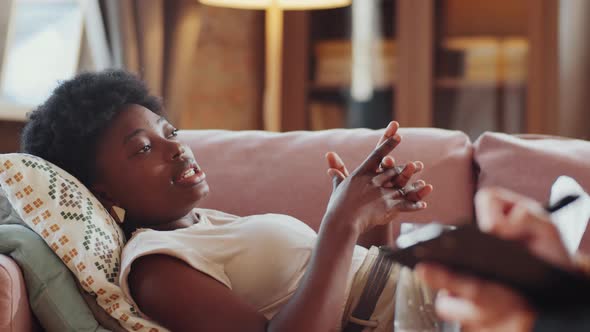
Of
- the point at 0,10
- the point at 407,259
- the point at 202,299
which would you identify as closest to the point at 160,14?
the point at 0,10

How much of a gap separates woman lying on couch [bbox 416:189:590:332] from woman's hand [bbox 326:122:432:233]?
0.56 m

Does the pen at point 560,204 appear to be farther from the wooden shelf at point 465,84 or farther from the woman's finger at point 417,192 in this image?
the wooden shelf at point 465,84

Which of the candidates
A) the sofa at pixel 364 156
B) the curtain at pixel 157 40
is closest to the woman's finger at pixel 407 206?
the sofa at pixel 364 156

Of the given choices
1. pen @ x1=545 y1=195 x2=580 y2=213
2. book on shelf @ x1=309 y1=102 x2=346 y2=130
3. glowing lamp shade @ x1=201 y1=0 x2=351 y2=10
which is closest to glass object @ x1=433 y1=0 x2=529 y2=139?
book on shelf @ x1=309 y1=102 x2=346 y2=130

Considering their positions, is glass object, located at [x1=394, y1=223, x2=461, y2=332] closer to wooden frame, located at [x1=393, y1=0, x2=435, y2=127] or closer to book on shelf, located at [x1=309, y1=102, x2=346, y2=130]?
wooden frame, located at [x1=393, y1=0, x2=435, y2=127]

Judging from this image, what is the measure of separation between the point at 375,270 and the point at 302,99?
243cm

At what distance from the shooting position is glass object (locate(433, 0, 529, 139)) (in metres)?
3.58

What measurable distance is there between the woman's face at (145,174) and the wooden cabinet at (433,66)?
230 cm

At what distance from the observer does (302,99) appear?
389 cm

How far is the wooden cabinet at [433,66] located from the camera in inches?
139

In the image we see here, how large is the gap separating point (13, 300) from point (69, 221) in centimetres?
16

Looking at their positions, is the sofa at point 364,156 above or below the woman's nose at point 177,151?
below

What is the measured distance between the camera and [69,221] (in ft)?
4.65

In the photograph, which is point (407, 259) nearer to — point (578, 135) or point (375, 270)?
point (375, 270)
